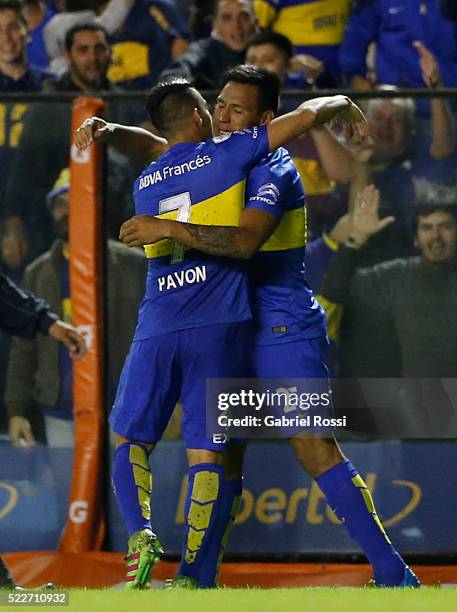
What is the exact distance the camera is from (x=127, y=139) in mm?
6180

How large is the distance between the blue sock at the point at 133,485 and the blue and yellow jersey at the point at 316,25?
4.05 m

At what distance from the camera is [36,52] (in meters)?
10.3

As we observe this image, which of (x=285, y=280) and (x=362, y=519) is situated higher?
(x=285, y=280)

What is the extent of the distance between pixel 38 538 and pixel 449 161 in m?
2.86

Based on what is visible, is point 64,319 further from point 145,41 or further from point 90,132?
point 145,41

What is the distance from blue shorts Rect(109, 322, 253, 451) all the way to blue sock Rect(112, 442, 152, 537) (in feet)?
0.22

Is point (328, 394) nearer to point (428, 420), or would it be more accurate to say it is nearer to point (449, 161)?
point (428, 420)

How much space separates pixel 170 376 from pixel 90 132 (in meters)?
1.13

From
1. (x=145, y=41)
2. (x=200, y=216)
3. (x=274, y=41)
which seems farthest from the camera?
(x=145, y=41)

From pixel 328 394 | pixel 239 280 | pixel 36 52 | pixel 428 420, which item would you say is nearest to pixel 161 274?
pixel 239 280

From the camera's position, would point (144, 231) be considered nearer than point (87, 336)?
Yes

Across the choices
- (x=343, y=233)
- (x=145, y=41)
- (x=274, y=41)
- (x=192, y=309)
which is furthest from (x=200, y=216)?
(x=145, y=41)

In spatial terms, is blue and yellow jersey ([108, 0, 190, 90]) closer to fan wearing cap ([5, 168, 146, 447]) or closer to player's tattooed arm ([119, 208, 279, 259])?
fan wearing cap ([5, 168, 146, 447])

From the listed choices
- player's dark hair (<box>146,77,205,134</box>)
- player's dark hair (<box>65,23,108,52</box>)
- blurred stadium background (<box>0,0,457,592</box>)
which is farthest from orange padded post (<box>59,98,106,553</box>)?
player's dark hair (<box>65,23,108,52</box>)
